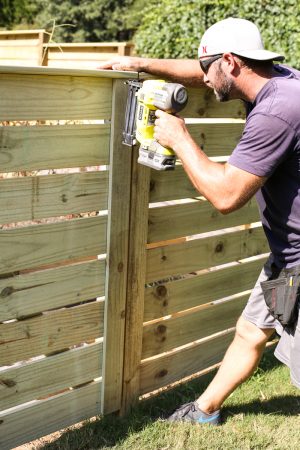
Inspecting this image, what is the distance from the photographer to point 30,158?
2.51m

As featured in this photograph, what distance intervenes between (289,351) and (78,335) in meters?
1.04

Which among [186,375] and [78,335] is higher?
[78,335]

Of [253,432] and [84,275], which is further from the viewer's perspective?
[253,432]

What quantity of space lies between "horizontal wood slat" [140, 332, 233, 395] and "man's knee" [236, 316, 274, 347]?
1.67ft

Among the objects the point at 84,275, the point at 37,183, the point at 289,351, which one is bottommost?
the point at 289,351

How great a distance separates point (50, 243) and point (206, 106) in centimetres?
124

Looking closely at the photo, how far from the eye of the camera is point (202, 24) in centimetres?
966

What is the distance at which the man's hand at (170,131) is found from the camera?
2.54 meters

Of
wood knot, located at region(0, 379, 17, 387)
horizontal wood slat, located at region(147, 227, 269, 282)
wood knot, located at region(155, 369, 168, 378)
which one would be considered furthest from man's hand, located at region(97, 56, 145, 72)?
wood knot, located at region(155, 369, 168, 378)

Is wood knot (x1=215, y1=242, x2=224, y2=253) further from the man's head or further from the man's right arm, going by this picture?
the man's head

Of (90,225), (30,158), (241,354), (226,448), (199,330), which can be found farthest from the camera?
(199,330)

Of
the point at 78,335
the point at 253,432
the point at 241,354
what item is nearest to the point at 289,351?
the point at 241,354

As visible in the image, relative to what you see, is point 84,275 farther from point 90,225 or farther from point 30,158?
point 30,158

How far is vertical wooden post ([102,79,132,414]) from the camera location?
2.84 metres
